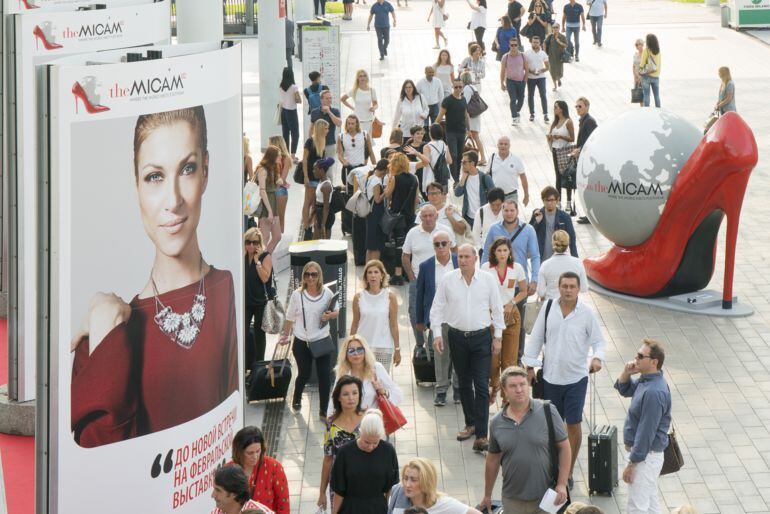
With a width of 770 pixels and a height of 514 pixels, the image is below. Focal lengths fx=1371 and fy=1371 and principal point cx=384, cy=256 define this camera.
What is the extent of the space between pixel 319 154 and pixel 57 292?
10.3m

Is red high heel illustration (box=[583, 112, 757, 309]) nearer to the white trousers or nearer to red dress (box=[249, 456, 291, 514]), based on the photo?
the white trousers

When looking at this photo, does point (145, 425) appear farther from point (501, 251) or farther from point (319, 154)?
point (319, 154)

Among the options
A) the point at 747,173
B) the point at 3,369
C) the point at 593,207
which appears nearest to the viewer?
the point at 3,369

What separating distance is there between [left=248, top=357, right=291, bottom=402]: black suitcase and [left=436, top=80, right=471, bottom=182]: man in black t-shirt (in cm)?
879

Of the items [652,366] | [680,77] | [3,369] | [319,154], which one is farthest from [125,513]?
[680,77]

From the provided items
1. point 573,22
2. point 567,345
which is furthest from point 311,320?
point 573,22

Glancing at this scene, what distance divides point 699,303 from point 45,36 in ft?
25.8

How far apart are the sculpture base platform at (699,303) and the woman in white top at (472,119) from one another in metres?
6.60

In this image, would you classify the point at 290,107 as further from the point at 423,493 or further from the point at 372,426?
the point at 423,493

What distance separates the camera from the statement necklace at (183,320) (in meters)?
8.62

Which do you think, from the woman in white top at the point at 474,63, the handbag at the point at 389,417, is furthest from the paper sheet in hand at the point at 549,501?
the woman in white top at the point at 474,63

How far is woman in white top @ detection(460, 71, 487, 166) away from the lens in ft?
70.7

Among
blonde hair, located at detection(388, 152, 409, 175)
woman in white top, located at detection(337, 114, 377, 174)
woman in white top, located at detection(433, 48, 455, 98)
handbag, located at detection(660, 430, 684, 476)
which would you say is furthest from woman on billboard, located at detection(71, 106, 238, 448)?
woman in white top, located at detection(433, 48, 455, 98)

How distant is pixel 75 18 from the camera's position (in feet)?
36.2
